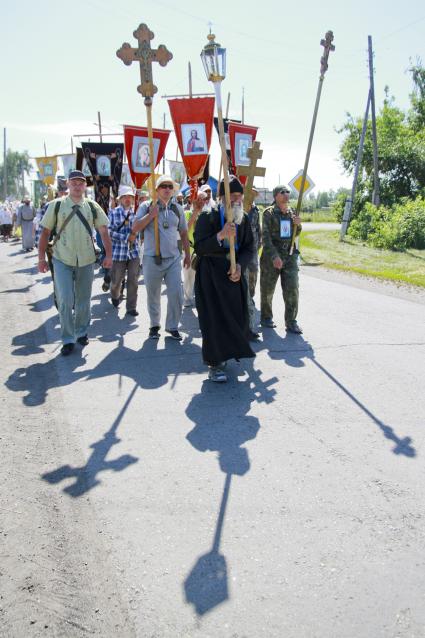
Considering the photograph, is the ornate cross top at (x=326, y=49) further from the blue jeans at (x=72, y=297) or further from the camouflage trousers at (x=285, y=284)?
the blue jeans at (x=72, y=297)

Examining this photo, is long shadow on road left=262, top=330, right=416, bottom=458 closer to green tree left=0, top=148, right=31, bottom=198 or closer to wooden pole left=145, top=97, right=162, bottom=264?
wooden pole left=145, top=97, right=162, bottom=264

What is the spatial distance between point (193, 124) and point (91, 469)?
829 cm

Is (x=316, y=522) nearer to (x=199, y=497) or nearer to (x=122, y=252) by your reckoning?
(x=199, y=497)

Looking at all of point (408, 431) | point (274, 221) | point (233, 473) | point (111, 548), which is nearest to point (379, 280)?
point (274, 221)

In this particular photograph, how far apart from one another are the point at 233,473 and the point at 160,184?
169 inches

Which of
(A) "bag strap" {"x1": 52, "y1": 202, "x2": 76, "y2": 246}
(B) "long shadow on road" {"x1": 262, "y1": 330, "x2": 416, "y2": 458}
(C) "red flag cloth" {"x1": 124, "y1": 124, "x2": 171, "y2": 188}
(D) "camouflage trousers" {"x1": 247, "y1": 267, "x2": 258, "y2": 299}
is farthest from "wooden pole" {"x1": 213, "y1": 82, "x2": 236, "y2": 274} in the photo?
(C) "red flag cloth" {"x1": 124, "y1": 124, "x2": 171, "y2": 188}

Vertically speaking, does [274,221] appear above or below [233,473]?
above

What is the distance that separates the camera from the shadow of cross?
349cm

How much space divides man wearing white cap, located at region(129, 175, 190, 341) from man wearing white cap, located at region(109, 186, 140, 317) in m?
1.48

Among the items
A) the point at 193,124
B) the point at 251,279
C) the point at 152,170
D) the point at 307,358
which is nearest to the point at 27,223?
the point at 193,124

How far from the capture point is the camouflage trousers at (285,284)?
7.63 m

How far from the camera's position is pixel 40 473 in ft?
12.0

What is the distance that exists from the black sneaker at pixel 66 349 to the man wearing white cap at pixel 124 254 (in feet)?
7.24

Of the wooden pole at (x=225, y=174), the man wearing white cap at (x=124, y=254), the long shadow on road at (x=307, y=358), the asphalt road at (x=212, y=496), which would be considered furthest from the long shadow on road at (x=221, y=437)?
the man wearing white cap at (x=124, y=254)
